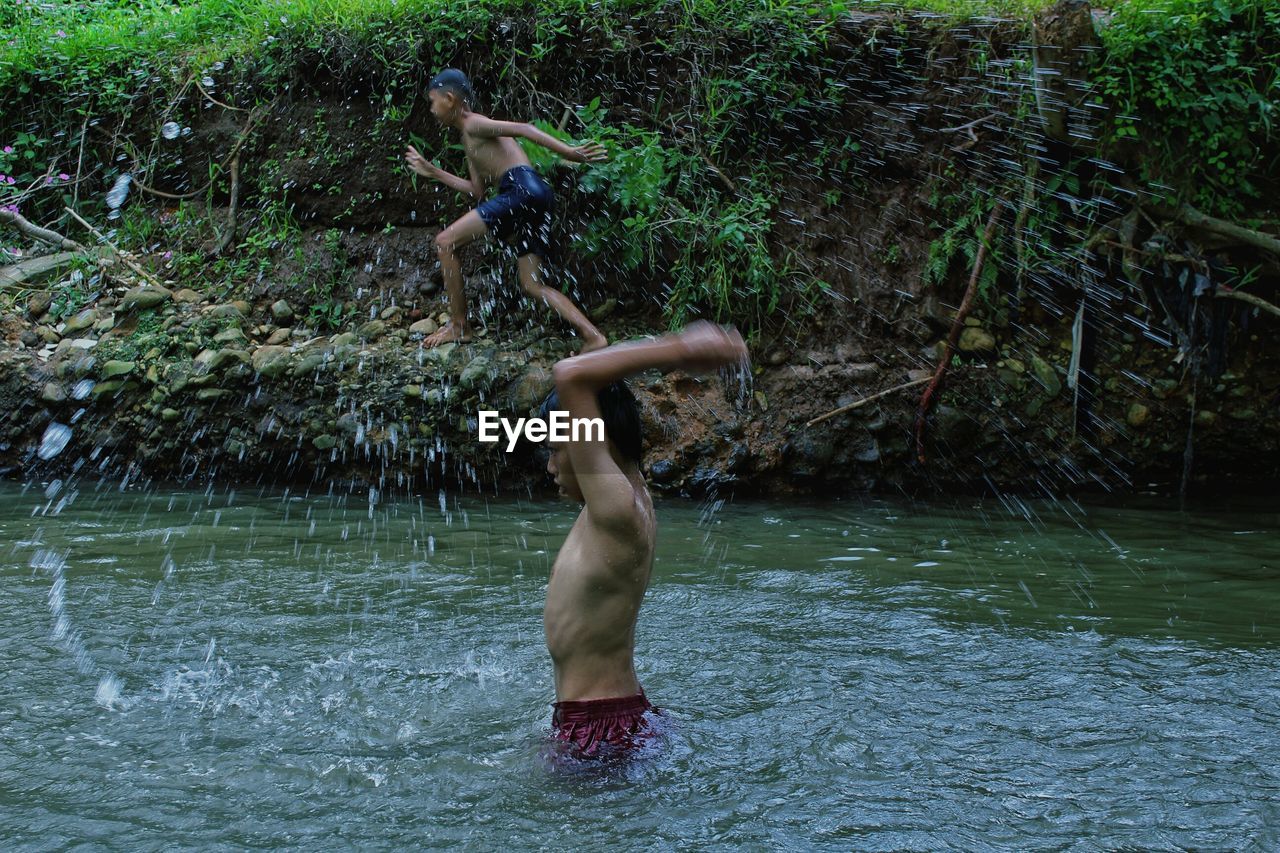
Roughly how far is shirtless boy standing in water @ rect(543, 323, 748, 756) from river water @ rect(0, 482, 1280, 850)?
0.14m

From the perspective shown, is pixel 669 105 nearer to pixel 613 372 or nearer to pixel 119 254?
pixel 119 254

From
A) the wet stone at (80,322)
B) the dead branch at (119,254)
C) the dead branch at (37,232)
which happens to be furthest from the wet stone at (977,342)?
the dead branch at (37,232)

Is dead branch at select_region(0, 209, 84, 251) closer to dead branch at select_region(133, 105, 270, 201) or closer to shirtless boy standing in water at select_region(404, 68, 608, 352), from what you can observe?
dead branch at select_region(133, 105, 270, 201)

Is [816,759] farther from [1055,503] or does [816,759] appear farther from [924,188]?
[924,188]

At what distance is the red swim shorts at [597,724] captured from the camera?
2.90 m

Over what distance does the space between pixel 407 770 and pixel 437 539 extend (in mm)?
2737

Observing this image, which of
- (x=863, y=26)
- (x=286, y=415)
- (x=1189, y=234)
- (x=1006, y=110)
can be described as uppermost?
(x=863, y=26)

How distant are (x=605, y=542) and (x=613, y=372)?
49 centimetres

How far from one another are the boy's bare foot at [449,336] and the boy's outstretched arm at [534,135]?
4.12 ft

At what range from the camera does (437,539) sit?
565 cm

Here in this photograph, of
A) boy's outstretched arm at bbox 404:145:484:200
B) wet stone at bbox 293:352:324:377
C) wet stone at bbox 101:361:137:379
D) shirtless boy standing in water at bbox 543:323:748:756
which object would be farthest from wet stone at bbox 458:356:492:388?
shirtless boy standing in water at bbox 543:323:748:756

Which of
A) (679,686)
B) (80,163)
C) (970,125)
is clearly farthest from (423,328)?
(679,686)

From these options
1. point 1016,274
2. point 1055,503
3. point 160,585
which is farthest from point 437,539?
point 1016,274

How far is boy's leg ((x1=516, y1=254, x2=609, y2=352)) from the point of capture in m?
6.12
